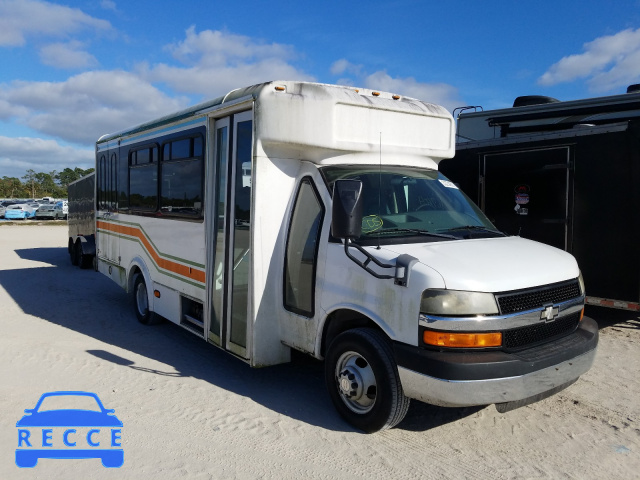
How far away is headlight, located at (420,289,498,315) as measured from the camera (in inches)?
147

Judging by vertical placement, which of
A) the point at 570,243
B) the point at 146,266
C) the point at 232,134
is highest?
the point at 232,134

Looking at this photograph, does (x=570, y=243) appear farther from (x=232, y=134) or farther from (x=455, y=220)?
(x=232, y=134)

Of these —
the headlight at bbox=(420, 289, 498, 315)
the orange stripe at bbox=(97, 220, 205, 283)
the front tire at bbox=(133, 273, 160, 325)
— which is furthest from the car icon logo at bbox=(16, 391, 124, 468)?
the front tire at bbox=(133, 273, 160, 325)

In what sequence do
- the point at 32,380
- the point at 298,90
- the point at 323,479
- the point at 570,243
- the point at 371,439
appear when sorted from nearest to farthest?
the point at 323,479
the point at 371,439
the point at 298,90
the point at 32,380
the point at 570,243

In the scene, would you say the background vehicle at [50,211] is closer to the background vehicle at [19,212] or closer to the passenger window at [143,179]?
the background vehicle at [19,212]

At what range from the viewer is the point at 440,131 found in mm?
5727

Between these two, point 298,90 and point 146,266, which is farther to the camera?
point 146,266

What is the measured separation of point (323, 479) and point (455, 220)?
252 cm

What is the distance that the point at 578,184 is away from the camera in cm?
723

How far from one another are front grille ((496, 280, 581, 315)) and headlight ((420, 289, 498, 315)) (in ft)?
0.39

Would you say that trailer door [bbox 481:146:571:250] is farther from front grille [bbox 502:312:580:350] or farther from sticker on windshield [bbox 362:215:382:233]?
sticker on windshield [bbox 362:215:382:233]

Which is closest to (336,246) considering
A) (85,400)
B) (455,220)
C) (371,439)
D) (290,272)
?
(290,272)

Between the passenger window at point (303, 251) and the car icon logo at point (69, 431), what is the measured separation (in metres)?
1.80

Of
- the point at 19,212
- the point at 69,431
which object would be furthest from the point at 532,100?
the point at 19,212
